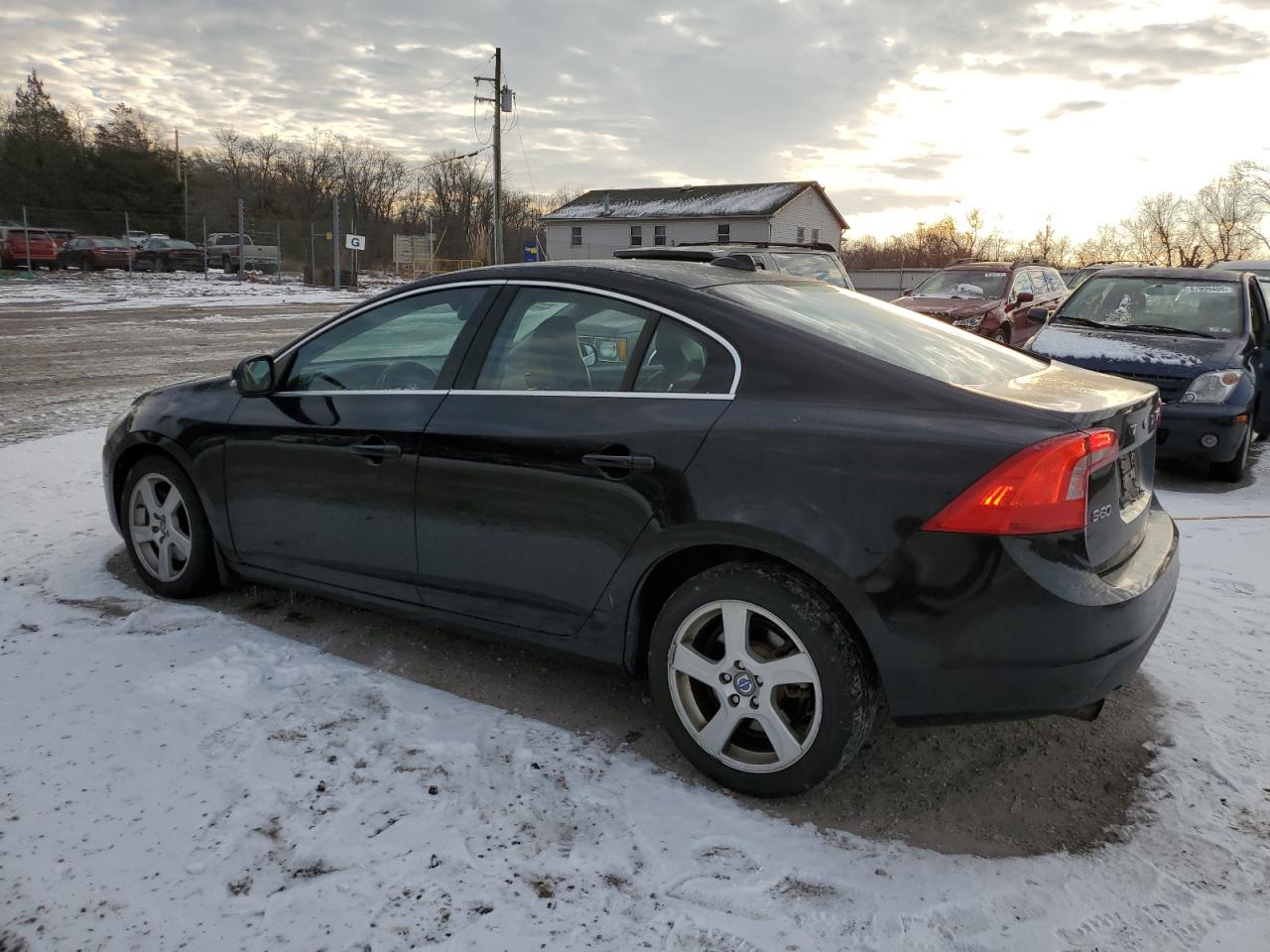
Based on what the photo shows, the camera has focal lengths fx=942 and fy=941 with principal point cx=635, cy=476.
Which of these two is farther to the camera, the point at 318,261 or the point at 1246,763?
the point at 318,261

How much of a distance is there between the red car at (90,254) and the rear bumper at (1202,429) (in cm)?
3850

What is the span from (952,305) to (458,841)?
13.2 metres

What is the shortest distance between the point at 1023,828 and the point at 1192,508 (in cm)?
451

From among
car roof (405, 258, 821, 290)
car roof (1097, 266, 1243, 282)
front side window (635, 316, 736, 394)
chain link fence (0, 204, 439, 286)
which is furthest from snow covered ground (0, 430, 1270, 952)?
chain link fence (0, 204, 439, 286)

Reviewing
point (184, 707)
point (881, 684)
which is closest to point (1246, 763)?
point (881, 684)

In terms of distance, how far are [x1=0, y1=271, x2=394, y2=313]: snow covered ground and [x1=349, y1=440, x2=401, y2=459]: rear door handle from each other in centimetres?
2222

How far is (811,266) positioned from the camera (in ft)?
40.7

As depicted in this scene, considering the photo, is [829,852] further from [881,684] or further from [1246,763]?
[1246,763]

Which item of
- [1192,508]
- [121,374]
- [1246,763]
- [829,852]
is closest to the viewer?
[829,852]

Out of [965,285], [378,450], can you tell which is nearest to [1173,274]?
[965,285]

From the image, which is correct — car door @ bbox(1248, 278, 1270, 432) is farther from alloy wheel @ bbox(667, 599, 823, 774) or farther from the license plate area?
alloy wheel @ bbox(667, 599, 823, 774)

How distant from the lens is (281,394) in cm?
396

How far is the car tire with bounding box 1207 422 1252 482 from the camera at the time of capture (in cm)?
705

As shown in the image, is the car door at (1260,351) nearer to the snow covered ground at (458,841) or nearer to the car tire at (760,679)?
the snow covered ground at (458,841)
